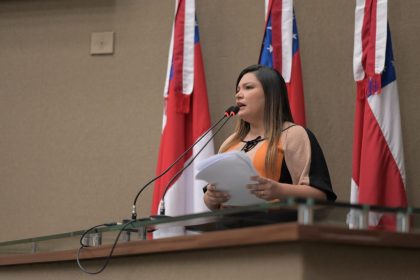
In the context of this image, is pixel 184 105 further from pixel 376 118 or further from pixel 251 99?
pixel 251 99

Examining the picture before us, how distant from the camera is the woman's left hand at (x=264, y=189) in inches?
101

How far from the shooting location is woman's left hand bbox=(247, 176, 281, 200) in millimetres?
2557

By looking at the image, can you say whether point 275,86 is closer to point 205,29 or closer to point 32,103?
point 205,29

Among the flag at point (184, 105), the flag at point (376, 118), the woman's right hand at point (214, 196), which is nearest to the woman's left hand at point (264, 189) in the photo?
the woman's right hand at point (214, 196)

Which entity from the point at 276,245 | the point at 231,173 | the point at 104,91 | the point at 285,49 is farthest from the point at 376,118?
→ the point at 276,245

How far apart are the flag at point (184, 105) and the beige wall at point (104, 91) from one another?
0.32 metres

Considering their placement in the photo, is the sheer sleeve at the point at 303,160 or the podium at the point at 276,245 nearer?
the podium at the point at 276,245

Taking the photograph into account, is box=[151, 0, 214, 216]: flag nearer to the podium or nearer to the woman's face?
the woman's face

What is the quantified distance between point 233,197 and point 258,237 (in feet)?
2.26

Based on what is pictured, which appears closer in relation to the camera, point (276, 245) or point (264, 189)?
point (276, 245)

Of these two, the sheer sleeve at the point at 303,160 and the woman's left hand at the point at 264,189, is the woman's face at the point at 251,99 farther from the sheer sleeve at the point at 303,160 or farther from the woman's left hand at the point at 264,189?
the woman's left hand at the point at 264,189

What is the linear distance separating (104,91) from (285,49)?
1.50m

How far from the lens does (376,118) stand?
13.5ft

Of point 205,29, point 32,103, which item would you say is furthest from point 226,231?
point 32,103
